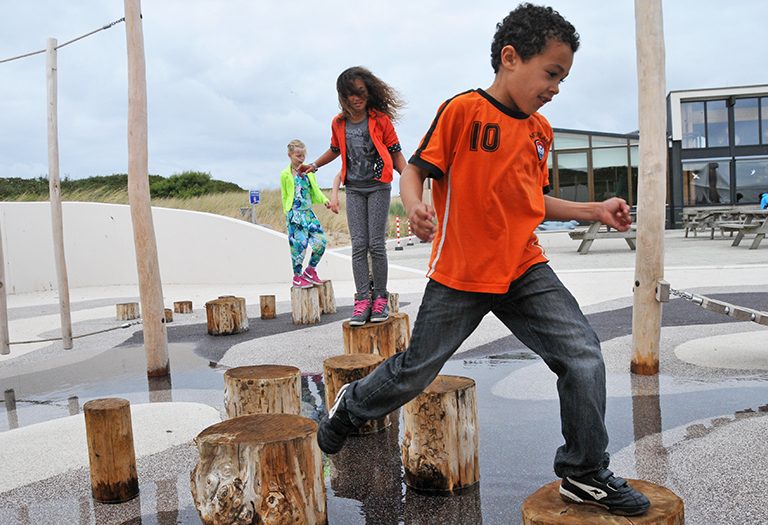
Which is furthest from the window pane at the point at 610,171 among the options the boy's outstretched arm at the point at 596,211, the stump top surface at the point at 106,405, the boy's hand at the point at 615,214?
the stump top surface at the point at 106,405

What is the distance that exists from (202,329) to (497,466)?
5708mm

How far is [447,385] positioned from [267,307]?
234 inches

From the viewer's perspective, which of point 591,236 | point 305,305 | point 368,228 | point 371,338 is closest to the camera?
point 371,338

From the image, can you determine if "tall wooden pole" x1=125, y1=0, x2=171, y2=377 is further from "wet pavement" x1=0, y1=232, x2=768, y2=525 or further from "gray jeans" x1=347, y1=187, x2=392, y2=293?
"gray jeans" x1=347, y1=187, x2=392, y2=293

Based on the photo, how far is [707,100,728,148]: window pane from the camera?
96.6ft

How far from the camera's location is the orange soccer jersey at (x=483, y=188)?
2436 millimetres

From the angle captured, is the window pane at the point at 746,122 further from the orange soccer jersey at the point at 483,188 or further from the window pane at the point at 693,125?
the orange soccer jersey at the point at 483,188

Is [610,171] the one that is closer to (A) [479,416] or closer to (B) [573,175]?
(B) [573,175]

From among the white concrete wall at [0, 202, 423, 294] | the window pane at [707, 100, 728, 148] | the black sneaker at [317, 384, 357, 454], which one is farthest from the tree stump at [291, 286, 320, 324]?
the window pane at [707, 100, 728, 148]

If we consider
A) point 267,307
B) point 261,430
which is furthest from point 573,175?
point 261,430

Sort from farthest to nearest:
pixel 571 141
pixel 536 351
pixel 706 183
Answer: pixel 571 141 → pixel 706 183 → pixel 536 351

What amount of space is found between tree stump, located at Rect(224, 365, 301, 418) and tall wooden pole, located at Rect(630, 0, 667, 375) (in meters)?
2.44

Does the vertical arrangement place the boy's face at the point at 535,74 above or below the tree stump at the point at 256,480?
above

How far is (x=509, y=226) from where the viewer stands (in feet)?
8.04
